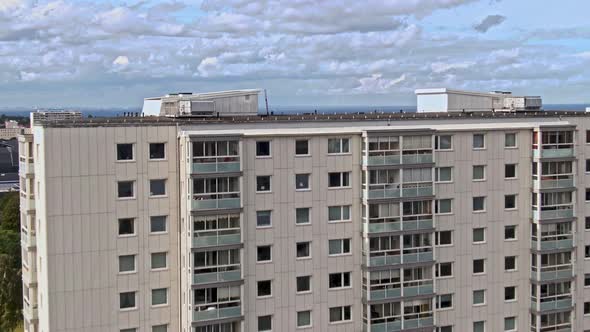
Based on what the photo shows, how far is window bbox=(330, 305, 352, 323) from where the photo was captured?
57562 millimetres

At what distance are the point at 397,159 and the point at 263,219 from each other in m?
10.9

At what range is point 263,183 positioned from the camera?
55344 millimetres

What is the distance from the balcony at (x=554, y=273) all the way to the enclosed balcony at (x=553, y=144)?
894 centimetres

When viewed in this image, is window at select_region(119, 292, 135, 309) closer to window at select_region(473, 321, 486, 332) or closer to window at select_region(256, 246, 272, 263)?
window at select_region(256, 246, 272, 263)

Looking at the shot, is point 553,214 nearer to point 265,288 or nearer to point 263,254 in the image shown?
point 263,254

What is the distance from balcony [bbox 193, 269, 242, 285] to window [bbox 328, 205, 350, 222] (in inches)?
319

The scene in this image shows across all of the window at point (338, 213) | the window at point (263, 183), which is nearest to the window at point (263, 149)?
the window at point (263, 183)

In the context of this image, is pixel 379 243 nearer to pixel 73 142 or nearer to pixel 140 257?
pixel 140 257

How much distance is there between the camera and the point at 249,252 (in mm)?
55031

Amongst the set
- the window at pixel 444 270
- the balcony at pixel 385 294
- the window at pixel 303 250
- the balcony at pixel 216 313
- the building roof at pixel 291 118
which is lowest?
the balcony at pixel 216 313

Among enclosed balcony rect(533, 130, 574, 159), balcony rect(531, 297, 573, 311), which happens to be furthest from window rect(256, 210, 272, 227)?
balcony rect(531, 297, 573, 311)

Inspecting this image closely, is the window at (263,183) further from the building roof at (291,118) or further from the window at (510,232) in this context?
the window at (510,232)

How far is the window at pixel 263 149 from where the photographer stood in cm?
5509

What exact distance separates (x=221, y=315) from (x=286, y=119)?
594 inches
